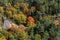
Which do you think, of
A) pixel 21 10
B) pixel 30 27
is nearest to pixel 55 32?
pixel 30 27

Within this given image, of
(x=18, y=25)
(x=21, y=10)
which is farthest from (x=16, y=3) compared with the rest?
(x=18, y=25)

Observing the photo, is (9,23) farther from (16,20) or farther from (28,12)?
(28,12)

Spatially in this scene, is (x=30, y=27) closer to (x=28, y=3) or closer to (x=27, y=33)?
(x=27, y=33)

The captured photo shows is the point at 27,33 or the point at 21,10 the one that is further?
the point at 21,10

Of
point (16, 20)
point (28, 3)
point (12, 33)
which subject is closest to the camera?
point (12, 33)

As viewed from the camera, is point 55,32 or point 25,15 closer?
point 55,32

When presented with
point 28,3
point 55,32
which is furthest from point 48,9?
point 55,32

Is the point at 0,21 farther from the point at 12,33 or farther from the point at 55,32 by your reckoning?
the point at 55,32

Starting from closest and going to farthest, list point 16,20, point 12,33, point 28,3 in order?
point 12,33
point 16,20
point 28,3

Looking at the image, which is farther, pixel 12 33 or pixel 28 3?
pixel 28 3
